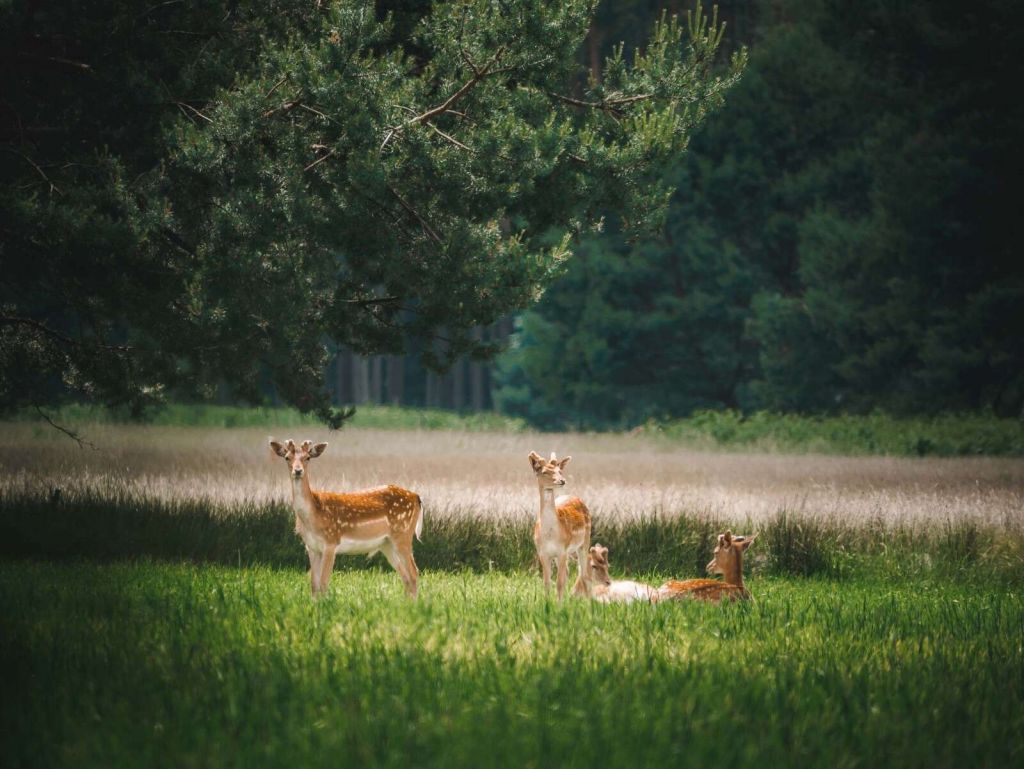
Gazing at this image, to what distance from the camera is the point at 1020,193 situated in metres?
36.6

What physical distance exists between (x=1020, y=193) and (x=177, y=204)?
2775 centimetres

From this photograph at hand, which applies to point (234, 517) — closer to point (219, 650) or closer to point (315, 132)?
point (315, 132)

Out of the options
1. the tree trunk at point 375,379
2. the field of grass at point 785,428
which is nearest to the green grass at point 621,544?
the field of grass at point 785,428

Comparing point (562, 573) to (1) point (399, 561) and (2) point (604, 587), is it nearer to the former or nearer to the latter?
(2) point (604, 587)

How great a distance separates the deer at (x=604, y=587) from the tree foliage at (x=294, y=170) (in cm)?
410

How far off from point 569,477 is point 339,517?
43.8ft

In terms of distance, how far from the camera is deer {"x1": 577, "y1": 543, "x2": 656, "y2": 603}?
11.3 m

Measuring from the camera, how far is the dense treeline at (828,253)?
36906 millimetres

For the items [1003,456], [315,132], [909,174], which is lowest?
[1003,456]

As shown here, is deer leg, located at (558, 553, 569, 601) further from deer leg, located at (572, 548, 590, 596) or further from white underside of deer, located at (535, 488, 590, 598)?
deer leg, located at (572, 548, 590, 596)

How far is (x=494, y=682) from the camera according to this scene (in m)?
7.93

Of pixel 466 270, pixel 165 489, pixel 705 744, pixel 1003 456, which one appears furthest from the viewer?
pixel 1003 456

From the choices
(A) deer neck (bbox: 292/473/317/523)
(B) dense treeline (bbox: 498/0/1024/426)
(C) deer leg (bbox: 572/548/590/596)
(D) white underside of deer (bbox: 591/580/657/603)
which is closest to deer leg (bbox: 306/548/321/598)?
(A) deer neck (bbox: 292/473/317/523)

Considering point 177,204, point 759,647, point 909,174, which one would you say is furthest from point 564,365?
point 759,647
